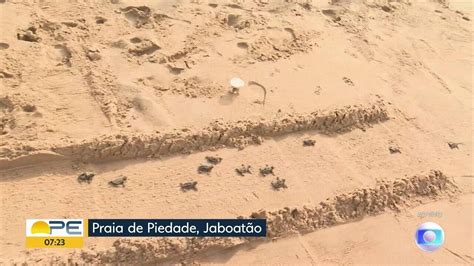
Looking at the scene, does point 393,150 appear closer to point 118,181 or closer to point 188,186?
point 188,186

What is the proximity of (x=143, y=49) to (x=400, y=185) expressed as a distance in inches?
86.6

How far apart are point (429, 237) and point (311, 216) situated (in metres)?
0.78

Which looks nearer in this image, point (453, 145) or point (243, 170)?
point (243, 170)

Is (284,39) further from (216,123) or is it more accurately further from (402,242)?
(402,242)

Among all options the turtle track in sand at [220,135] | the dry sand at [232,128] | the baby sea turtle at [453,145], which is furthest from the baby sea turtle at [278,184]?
the baby sea turtle at [453,145]

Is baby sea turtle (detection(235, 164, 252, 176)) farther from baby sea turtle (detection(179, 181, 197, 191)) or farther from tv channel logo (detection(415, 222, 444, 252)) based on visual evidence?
tv channel logo (detection(415, 222, 444, 252))

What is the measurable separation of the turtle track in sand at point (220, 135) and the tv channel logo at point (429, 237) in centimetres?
89

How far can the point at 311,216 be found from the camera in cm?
280

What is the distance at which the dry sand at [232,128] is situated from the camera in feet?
8.79

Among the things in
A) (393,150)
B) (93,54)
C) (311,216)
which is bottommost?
(311,216)

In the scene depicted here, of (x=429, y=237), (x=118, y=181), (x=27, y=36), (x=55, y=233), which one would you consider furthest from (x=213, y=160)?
(x=27, y=36)

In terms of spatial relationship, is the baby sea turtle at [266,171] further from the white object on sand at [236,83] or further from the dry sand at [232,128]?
the white object on sand at [236,83]

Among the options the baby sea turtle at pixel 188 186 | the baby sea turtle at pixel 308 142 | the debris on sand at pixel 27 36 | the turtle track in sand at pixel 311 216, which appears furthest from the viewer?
the debris on sand at pixel 27 36

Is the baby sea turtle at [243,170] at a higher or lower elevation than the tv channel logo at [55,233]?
higher
